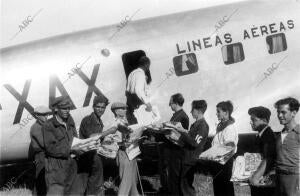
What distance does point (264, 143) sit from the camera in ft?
22.2

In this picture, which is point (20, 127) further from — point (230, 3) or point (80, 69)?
point (230, 3)

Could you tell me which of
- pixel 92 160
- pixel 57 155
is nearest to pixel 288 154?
pixel 57 155

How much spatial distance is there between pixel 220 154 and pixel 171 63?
407 cm

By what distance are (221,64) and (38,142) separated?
554cm

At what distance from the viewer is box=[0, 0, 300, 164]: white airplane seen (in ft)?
36.0

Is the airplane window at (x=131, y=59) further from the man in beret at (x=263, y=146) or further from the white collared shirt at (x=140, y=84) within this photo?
the man in beret at (x=263, y=146)

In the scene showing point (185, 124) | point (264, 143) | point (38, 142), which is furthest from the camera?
point (185, 124)

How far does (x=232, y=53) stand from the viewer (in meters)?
11.5

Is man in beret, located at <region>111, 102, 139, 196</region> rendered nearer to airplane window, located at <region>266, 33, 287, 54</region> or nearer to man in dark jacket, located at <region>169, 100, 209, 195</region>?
man in dark jacket, located at <region>169, 100, 209, 195</region>

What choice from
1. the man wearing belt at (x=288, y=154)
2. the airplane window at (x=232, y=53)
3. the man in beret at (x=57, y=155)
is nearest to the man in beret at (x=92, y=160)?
the man in beret at (x=57, y=155)

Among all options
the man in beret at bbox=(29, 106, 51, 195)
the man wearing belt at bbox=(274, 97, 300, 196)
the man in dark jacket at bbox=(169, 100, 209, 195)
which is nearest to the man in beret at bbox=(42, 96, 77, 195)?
the man in beret at bbox=(29, 106, 51, 195)

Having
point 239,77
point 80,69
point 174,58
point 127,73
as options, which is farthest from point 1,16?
point 239,77

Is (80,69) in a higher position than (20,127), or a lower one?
higher

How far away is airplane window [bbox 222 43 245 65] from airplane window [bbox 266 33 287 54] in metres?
0.74
